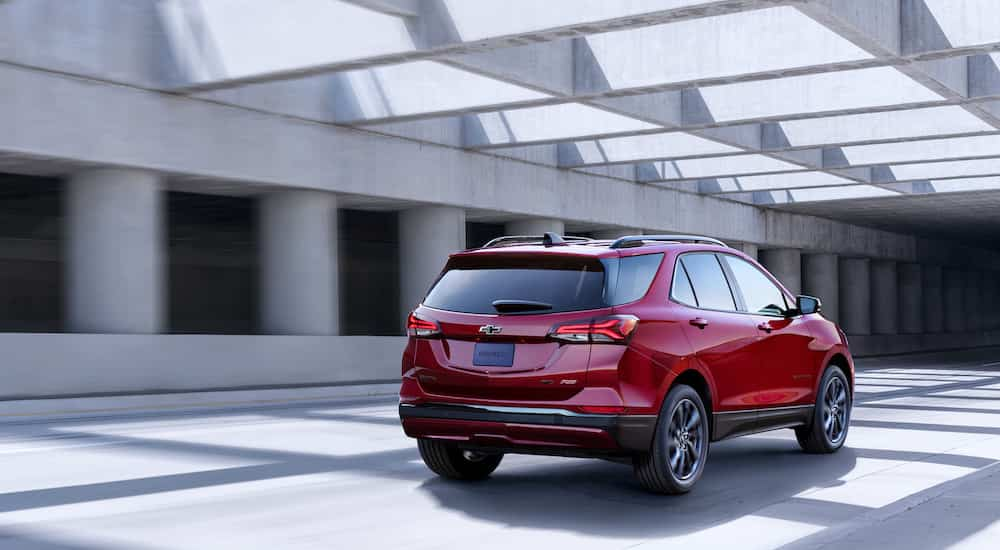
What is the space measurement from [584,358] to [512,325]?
49cm

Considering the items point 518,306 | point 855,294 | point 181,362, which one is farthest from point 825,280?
point 518,306

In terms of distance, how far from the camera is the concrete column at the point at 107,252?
17.9 metres

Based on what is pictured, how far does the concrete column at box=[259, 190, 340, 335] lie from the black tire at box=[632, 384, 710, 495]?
14747mm

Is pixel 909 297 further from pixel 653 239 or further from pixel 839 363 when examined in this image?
pixel 653 239

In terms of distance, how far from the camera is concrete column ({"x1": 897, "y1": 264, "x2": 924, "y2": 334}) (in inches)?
2135

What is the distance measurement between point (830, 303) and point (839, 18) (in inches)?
1266

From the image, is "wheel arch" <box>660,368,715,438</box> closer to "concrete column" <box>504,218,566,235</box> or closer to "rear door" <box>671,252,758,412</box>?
"rear door" <box>671,252,758,412</box>

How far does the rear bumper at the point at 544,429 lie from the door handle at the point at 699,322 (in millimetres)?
902

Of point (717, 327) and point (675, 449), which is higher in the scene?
point (717, 327)

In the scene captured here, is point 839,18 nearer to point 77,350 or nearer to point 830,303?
point 77,350

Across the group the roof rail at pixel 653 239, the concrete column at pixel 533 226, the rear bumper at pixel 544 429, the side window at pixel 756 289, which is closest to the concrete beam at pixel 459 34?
the side window at pixel 756 289

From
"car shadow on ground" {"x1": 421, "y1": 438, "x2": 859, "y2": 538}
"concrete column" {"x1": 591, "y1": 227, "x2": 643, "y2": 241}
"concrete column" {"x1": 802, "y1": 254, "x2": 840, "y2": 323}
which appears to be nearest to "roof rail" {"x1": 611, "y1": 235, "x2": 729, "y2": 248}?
"car shadow on ground" {"x1": 421, "y1": 438, "x2": 859, "y2": 538}

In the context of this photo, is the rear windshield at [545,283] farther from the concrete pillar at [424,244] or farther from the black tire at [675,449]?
the concrete pillar at [424,244]

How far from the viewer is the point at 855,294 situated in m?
48.6
